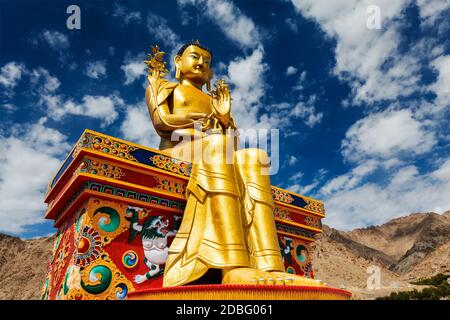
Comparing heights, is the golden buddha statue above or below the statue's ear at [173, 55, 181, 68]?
below

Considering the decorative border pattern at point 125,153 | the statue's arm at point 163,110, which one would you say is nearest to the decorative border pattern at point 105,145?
the decorative border pattern at point 125,153

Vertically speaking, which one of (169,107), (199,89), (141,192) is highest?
(199,89)

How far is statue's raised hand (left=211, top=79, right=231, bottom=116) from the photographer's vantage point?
475cm

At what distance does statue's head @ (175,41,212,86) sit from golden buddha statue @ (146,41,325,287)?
1139 mm

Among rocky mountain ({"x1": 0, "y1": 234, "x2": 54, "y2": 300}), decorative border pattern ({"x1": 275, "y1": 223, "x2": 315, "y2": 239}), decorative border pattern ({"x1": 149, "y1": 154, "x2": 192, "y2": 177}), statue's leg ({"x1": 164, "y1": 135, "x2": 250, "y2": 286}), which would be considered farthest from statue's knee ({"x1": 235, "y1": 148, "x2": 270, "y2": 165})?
rocky mountain ({"x1": 0, "y1": 234, "x2": 54, "y2": 300})

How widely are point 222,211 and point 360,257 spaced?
127ft

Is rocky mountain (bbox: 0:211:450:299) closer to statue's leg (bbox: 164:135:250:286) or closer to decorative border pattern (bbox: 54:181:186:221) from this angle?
decorative border pattern (bbox: 54:181:186:221)

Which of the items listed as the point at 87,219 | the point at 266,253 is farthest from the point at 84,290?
the point at 266,253

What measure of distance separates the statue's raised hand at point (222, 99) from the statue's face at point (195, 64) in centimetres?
130

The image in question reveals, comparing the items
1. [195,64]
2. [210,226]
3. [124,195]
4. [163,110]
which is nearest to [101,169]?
[124,195]

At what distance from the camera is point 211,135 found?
171 inches

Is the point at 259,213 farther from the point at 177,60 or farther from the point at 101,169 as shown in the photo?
the point at 177,60

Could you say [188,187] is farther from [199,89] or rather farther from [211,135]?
[199,89]
